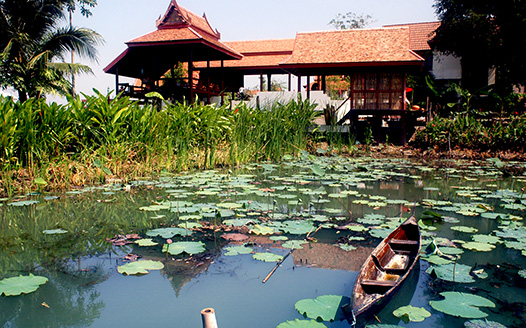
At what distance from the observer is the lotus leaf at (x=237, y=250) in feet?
9.48

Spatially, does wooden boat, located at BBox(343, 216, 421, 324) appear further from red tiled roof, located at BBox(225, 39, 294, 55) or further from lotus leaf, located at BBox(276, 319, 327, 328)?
red tiled roof, located at BBox(225, 39, 294, 55)

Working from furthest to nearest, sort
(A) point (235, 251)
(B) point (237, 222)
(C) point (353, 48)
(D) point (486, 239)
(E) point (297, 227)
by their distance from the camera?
(C) point (353, 48) < (B) point (237, 222) < (E) point (297, 227) < (D) point (486, 239) < (A) point (235, 251)

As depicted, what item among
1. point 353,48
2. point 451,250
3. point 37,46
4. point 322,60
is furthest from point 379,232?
point 37,46

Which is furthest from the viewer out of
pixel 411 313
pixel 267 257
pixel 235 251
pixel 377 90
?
pixel 377 90

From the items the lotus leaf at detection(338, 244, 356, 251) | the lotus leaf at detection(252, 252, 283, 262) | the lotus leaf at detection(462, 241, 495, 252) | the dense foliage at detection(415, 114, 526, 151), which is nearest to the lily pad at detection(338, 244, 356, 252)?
the lotus leaf at detection(338, 244, 356, 251)

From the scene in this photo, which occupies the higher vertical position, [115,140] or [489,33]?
[489,33]

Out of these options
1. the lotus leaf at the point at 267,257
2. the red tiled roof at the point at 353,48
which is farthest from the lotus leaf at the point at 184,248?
the red tiled roof at the point at 353,48

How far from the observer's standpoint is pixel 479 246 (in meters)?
3.05

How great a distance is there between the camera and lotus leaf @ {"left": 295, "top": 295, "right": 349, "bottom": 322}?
2008mm

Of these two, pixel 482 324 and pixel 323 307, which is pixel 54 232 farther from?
pixel 482 324

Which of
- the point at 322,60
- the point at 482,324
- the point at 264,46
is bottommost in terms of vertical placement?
the point at 482,324

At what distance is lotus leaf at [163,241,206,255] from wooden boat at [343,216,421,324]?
117 cm

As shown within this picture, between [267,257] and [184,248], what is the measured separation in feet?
1.94

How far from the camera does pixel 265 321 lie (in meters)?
2.05
